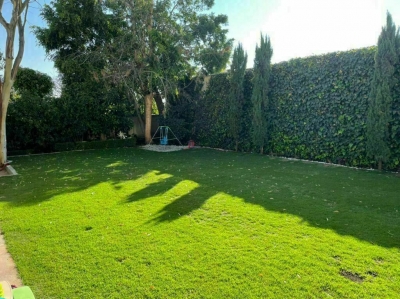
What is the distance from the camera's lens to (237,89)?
35.6 feet

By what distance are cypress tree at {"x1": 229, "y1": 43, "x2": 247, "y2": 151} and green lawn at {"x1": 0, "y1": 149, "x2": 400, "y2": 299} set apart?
5150mm

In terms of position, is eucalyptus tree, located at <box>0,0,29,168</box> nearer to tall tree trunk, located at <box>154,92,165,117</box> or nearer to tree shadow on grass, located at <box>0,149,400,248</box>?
tree shadow on grass, located at <box>0,149,400,248</box>

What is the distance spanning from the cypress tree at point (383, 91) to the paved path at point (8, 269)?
24.9ft

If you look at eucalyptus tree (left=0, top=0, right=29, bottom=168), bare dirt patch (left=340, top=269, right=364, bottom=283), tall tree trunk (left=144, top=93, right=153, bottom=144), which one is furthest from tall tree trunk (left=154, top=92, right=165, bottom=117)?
bare dirt patch (left=340, top=269, right=364, bottom=283)

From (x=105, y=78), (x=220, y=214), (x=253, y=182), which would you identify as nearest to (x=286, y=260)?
(x=220, y=214)

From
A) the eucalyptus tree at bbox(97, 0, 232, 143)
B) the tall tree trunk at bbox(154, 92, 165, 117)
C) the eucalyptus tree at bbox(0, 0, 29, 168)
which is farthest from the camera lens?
the tall tree trunk at bbox(154, 92, 165, 117)

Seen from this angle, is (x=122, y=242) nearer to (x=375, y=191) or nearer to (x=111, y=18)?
(x=375, y=191)

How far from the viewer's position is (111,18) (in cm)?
1189

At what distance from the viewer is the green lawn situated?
90.0 inches

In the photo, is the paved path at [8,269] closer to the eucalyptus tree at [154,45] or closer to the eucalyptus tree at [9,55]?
the eucalyptus tree at [9,55]

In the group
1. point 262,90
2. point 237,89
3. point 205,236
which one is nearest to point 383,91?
point 262,90

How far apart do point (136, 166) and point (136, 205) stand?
3.63m

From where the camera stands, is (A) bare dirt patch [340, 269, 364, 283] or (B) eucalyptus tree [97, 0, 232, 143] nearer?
(A) bare dirt patch [340, 269, 364, 283]

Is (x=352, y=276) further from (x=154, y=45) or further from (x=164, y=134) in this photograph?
(x=164, y=134)
